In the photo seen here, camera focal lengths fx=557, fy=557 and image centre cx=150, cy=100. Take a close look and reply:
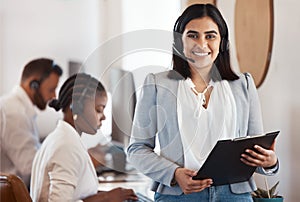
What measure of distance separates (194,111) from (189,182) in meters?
0.17

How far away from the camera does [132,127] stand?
1339 mm

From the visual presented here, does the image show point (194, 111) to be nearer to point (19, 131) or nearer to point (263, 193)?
point (263, 193)

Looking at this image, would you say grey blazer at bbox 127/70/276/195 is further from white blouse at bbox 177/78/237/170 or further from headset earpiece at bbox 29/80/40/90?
headset earpiece at bbox 29/80/40/90

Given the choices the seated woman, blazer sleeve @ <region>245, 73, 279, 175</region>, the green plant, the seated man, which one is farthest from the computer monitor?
the seated man

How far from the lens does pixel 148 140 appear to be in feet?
4.27

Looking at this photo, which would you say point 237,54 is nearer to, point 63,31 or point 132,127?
point 132,127

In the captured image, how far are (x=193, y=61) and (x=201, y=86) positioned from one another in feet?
0.20

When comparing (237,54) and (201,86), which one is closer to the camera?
(201,86)

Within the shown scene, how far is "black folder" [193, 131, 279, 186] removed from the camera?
1219 millimetres

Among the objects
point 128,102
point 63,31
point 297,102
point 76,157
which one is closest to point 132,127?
point 128,102

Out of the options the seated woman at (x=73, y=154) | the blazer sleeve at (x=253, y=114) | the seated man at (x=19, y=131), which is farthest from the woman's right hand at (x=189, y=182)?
the seated man at (x=19, y=131)

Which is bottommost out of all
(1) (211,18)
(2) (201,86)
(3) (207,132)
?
(3) (207,132)

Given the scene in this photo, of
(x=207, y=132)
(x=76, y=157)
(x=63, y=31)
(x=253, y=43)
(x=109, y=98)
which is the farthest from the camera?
(x=63, y=31)

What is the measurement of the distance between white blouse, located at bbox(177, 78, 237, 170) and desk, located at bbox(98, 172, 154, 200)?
1.59 ft
